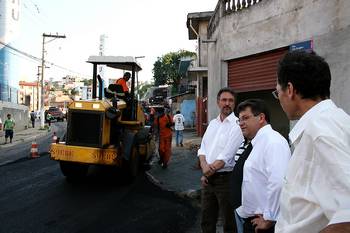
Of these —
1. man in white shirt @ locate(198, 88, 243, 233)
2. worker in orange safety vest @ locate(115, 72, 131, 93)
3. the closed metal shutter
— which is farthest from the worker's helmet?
man in white shirt @ locate(198, 88, 243, 233)

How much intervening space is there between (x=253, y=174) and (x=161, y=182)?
697 centimetres

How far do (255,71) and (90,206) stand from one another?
15.6ft

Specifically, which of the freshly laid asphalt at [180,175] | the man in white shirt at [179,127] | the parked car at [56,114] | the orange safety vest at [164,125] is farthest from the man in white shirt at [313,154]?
the parked car at [56,114]

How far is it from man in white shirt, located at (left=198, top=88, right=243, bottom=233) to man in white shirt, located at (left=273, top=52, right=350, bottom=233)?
2240 mm

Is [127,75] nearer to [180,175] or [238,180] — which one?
[180,175]

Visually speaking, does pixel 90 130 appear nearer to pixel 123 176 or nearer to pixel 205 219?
pixel 123 176

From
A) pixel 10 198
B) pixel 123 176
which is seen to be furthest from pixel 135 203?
pixel 10 198

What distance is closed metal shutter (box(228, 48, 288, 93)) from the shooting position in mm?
9058

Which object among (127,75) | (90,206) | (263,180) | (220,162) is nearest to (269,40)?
(127,75)

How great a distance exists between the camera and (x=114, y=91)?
10.7 meters

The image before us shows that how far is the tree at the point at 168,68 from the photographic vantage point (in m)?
60.5

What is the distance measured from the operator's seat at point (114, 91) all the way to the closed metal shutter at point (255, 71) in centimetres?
280

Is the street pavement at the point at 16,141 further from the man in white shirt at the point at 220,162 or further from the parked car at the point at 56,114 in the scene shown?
the parked car at the point at 56,114

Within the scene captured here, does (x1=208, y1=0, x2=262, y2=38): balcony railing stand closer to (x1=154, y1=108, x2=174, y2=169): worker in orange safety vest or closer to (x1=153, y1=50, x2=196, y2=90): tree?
(x1=154, y1=108, x2=174, y2=169): worker in orange safety vest
